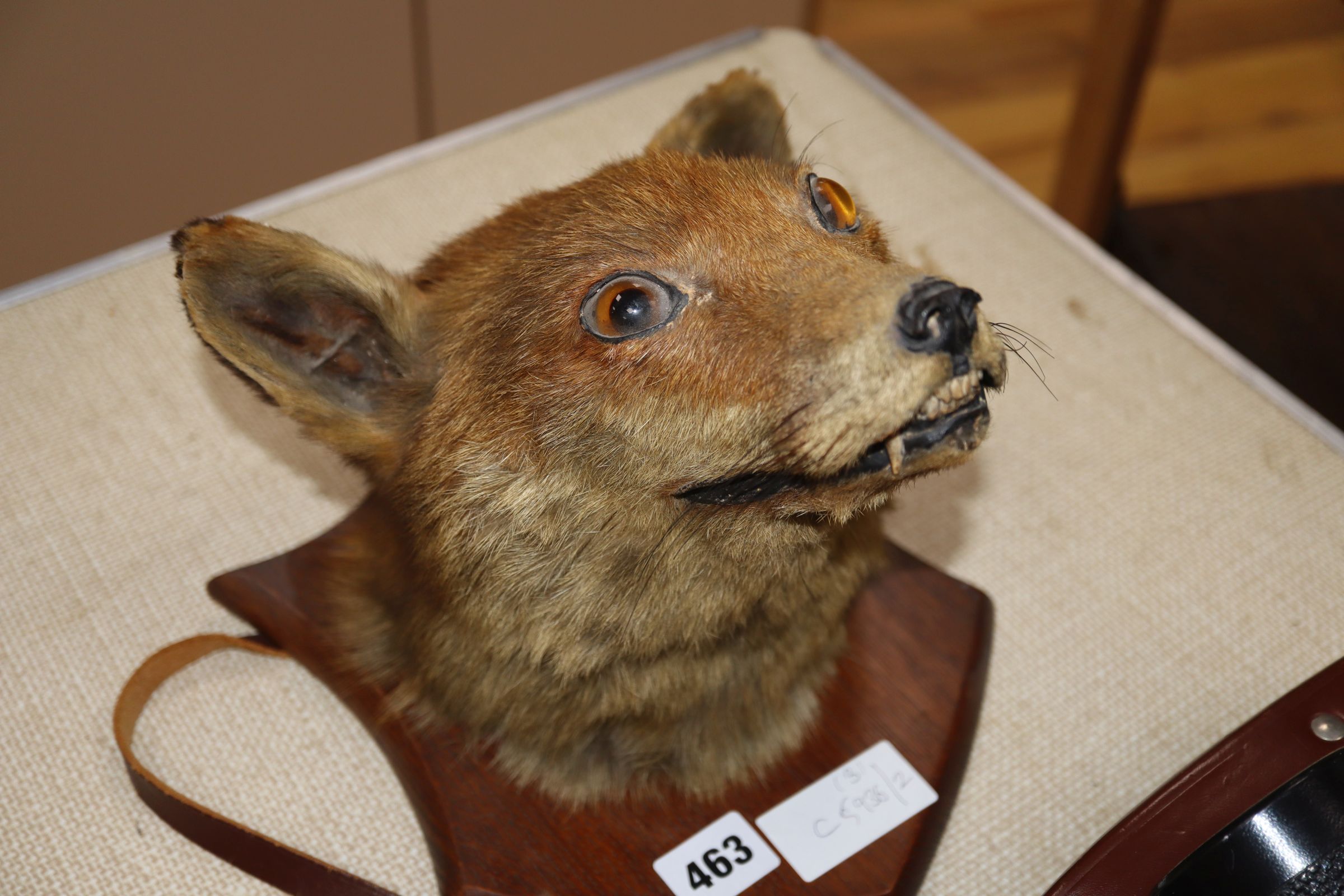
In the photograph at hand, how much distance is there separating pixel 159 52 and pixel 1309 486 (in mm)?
1949

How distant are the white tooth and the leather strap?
29.4 inches

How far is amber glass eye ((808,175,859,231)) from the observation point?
1280mm

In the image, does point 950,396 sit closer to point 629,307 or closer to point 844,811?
point 629,307

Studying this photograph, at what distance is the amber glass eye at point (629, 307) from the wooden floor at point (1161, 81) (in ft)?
7.65

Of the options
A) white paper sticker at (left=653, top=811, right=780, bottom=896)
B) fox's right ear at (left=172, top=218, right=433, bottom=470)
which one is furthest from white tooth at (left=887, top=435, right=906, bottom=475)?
white paper sticker at (left=653, top=811, right=780, bottom=896)

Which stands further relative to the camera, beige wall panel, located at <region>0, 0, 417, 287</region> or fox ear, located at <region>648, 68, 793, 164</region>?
beige wall panel, located at <region>0, 0, 417, 287</region>

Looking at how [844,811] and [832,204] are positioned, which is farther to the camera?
[844,811]

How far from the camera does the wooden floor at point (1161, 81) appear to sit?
3334 millimetres

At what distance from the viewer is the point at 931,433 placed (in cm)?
111

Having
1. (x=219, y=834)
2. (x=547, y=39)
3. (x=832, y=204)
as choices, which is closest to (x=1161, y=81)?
(x=547, y=39)

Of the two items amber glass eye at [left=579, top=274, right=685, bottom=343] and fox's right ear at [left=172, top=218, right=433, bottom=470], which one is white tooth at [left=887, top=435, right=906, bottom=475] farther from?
fox's right ear at [left=172, top=218, right=433, bottom=470]

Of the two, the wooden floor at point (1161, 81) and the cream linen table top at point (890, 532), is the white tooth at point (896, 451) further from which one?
the wooden floor at point (1161, 81)

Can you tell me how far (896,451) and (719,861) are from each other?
578 mm

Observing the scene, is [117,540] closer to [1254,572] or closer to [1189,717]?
[1189,717]
